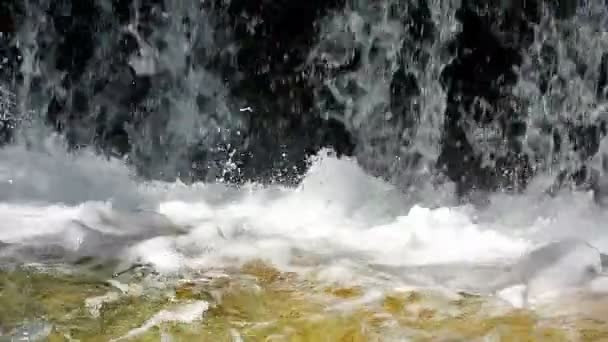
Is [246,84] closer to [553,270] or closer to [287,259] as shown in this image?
[287,259]

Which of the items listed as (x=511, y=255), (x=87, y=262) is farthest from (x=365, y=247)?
(x=87, y=262)

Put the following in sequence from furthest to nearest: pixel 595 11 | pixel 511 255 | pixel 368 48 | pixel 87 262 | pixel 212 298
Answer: pixel 368 48
pixel 595 11
pixel 511 255
pixel 87 262
pixel 212 298

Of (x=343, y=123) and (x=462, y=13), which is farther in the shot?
(x=343, y=123)

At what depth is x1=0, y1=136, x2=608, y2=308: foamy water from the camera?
4.36 meters

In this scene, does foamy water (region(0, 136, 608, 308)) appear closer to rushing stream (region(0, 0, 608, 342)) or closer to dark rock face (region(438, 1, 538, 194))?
rushing stream (region(0, 0, 608, 342))

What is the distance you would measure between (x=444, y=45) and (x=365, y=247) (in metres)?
2.10

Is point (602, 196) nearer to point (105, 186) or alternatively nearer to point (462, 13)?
point (462, 13)

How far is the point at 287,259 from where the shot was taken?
175 inches

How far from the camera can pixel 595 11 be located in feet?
19.3

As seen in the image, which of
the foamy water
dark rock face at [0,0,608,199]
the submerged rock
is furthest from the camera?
dark rock face at [0,0,608,199]

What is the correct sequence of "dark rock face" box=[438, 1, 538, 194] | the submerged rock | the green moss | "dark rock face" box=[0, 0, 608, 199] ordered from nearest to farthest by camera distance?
the green moss → the submerged rock → "dark rock face" box=[438, 1, 538, 194] → "dark rock face" box=[0, 0, 608, 199]

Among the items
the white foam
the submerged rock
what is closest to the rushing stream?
the submerged rock

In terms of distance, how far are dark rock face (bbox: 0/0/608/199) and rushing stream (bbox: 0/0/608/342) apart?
0.6 inches

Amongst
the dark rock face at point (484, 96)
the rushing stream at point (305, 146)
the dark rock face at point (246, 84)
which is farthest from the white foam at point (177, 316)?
the dark rock face at point (484, 96)
